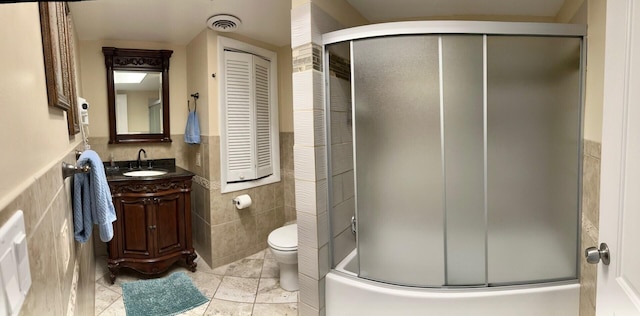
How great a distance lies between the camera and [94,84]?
119 inches

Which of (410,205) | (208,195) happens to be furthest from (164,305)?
(410,205)

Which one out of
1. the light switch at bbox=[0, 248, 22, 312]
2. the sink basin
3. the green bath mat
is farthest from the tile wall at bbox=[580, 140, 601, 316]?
the sink basin

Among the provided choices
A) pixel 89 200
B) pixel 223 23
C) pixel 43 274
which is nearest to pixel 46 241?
pixel 43 274

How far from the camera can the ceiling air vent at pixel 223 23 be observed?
257 cm

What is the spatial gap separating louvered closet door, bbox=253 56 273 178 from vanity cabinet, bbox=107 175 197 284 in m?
0.74

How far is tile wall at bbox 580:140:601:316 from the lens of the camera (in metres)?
1.49

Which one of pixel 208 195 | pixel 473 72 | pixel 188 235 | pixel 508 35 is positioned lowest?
pixel 188 235

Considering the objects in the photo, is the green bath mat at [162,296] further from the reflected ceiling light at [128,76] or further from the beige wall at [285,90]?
the reflected ceiling light at [128,76]

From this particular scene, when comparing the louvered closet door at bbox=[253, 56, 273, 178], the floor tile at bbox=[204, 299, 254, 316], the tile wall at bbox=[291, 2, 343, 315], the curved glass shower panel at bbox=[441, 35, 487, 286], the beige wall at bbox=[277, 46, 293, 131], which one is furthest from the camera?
the beige wall at bbox=[277, 46, 293, 131]

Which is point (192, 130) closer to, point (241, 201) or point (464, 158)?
point (241, 201)

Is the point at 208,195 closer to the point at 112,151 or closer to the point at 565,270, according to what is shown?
the point at 112,151

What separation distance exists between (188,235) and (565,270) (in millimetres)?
2718

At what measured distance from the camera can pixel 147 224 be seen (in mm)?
2621

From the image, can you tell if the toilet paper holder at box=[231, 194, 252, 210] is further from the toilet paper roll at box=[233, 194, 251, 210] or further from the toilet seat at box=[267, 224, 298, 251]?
the toilet seat at box=[267, 224, 298, 251]
